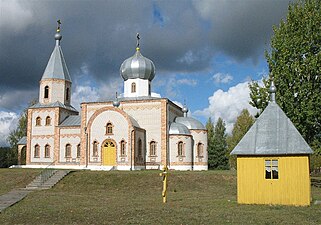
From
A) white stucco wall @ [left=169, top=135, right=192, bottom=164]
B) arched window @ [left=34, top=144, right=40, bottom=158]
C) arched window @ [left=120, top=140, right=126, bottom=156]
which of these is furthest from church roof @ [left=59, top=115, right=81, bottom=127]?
white stucco wall @ [left=169, top=135, right=192, bottom=164]

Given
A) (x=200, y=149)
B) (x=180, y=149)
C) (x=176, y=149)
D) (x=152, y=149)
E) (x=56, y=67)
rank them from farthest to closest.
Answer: (x=56, y=67)
(x=200, y=149)
(x=152, y=149)
(x=180, y=149)
(x=176, y=149)

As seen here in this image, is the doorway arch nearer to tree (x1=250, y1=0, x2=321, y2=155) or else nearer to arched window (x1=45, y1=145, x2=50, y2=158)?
arched window (x1=45, y1=145, x2=50, y2=158)

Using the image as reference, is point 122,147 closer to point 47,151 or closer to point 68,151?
point 68,151

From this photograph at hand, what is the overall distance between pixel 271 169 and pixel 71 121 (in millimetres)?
28260

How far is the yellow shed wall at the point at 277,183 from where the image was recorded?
1505 cm

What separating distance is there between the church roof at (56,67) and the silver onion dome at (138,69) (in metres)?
6.70

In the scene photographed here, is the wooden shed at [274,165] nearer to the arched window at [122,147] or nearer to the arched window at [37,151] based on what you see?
the arched window at [122,147]

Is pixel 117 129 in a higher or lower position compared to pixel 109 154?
higher

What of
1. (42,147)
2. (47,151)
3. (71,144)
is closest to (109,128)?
(71,144)

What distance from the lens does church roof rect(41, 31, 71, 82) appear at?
1628 inches

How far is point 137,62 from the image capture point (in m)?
40.2

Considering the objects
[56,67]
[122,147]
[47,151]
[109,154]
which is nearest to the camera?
[122,147]

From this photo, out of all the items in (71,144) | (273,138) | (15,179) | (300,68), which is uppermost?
(300,68)

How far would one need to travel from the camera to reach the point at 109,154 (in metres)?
35.7
